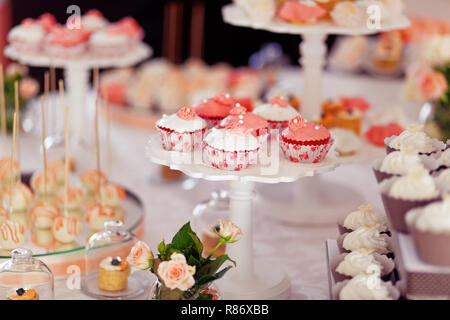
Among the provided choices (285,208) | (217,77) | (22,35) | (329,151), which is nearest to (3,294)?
(329,151)

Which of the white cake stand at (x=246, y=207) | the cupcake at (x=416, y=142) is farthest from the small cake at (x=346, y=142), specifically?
the cupcake at (x=416, y=142)

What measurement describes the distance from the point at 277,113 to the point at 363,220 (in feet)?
1.39

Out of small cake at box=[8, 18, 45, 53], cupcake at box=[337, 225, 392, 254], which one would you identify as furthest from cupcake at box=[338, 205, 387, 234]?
small cake at box=[8, 18, 45, 53]

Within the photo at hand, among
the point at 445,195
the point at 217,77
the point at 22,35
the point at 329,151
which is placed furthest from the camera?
the point at 217,77

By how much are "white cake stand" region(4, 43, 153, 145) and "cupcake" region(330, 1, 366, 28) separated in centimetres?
106

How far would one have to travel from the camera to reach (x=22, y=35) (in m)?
3.01

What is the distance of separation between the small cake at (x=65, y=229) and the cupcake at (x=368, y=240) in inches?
33.6

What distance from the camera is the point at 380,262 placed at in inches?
68.4

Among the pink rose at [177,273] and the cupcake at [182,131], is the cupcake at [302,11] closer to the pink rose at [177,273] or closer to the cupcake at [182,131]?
the cupcake at [182,131]

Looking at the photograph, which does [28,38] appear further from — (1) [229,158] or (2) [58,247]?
(1) [229,158]

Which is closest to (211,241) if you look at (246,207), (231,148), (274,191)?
(246,207)

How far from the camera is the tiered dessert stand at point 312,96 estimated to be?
2357mm
